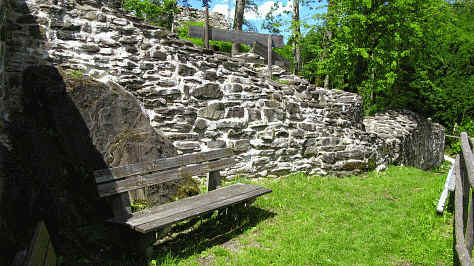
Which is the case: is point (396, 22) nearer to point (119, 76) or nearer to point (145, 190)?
point (119, 76)

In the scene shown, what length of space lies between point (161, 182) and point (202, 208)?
0.60m

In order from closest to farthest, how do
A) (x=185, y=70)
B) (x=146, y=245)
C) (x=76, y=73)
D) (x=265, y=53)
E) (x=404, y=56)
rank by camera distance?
(x=146, y=245)
(x=76, y=73)
(x=185, y=70)
(x=265, y=53)
(x=404, y=56)

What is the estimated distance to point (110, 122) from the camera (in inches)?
175

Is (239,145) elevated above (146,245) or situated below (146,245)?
above

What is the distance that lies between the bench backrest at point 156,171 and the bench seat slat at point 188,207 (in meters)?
0.29

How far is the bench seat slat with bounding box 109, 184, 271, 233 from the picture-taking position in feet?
10.1

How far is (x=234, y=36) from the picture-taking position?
736cm

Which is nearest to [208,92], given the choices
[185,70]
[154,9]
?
[185,70]

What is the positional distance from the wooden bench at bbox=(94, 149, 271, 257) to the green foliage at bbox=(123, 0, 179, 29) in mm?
8198

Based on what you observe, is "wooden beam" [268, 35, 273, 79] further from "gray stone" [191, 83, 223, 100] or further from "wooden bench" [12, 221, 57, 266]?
"wooden bench" [12, 221, 57, 266]

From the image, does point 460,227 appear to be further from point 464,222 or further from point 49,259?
point 49,259

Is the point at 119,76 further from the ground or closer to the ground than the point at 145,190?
further from the ground

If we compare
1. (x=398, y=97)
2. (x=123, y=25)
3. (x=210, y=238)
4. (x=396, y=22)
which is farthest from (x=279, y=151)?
(x=398, y=97)

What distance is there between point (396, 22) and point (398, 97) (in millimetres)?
3898
